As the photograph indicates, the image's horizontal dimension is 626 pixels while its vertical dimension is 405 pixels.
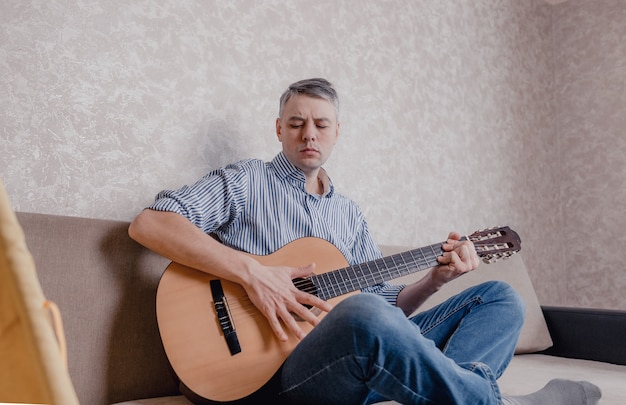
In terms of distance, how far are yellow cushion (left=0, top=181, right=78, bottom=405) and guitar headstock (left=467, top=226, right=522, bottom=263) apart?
1.43m

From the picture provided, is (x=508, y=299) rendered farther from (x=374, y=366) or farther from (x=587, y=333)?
(x=587, y=333)

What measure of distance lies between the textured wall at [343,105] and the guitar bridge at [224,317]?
0.43 meters

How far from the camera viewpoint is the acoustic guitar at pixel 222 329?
115cm

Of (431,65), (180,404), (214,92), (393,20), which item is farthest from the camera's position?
(431,65)

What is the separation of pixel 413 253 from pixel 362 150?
79cm

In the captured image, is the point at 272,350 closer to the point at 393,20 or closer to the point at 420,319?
the point at 420,319

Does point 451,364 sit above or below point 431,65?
below

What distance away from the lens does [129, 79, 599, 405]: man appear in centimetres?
100

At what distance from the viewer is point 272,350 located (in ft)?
3.99

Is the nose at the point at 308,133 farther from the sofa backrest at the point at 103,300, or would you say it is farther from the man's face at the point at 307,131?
the sofa backrest at the point at 103,300

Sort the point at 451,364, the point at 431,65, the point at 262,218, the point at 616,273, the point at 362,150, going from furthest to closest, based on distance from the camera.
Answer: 1. the point at 616,273
2. the point at 431,65
3. the point at 362,150
4. the point at 262,218
5. the point at 451,364

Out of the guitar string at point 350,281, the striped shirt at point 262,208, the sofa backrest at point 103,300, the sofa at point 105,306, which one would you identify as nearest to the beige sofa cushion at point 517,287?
the striped shirt at point 262,208

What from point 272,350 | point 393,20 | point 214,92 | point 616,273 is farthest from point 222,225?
point 616,273

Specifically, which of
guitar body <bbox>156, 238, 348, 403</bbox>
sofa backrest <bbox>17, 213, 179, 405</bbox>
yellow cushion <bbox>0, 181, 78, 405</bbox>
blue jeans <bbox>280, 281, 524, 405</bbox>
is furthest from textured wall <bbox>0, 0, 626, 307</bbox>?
yellow cushion <bbox>0, 181, 78, 405</bbox>
